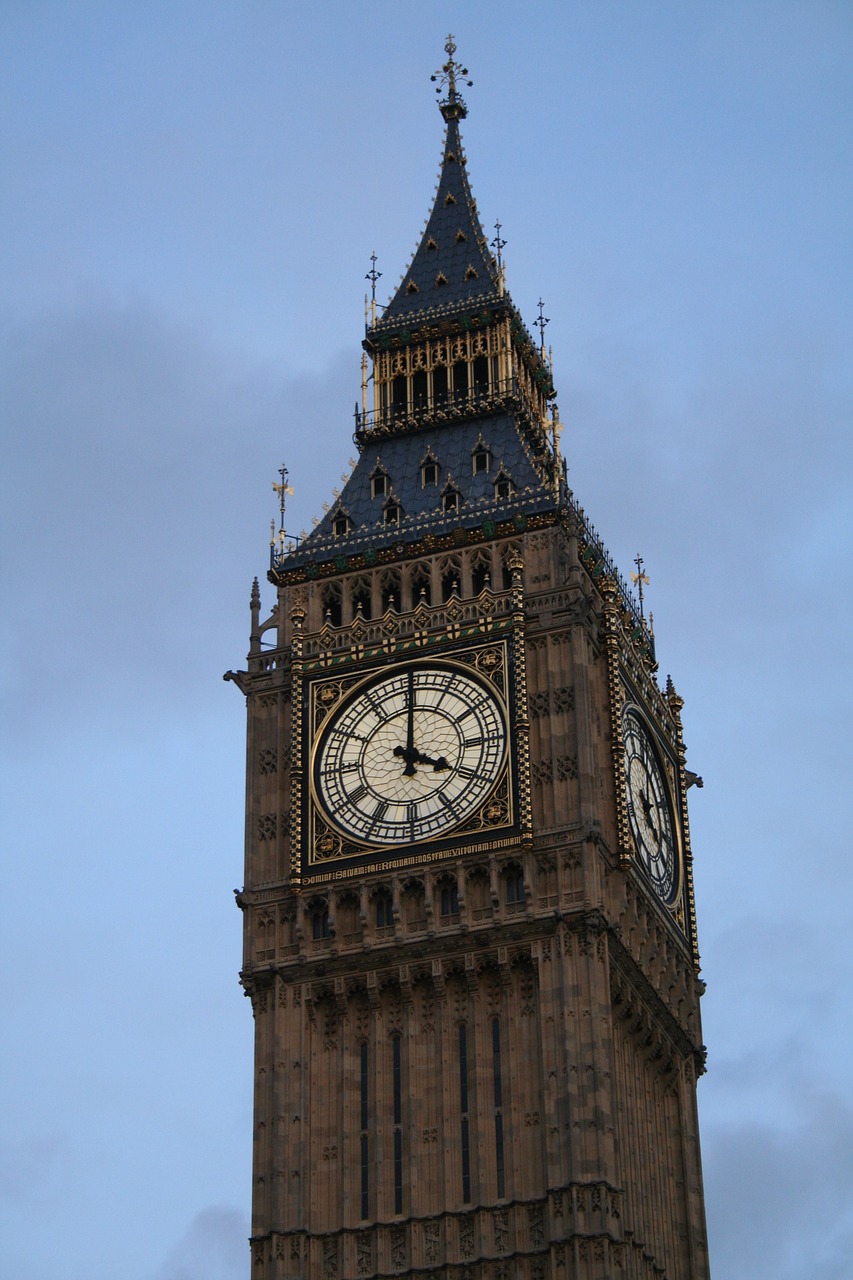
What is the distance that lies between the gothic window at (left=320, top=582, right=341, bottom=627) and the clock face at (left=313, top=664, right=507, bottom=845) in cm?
287

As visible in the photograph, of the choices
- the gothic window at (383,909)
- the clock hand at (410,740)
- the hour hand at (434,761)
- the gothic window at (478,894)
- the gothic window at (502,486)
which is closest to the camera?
the gothic window at (478,894)

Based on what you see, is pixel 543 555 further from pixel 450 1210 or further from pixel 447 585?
pixel 450 1210

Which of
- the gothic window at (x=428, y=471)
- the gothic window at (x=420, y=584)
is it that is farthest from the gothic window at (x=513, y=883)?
the gothic window at (x=428, y=471)

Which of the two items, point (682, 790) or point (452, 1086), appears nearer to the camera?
point (452, 1086)

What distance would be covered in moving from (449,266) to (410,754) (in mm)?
17624

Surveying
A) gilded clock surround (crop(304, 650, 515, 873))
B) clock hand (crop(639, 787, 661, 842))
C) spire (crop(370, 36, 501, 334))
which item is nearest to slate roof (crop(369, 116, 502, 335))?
spire (crop(370, 36, 501, 334))

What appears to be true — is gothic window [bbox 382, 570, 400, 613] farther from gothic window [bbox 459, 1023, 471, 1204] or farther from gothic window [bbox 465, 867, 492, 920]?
gothic window [bbox 459, 1023, 471, 1204]

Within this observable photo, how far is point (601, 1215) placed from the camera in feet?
219

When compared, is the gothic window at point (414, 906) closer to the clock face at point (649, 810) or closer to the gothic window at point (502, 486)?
the clock face at point (649, 810)

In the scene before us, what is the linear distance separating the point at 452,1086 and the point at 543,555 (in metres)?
13.2

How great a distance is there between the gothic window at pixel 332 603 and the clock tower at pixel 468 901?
0.07 m

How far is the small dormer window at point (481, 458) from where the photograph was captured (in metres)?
79.4

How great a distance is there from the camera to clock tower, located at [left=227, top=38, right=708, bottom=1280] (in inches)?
2702

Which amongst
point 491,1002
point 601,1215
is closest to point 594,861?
point 491,1002
